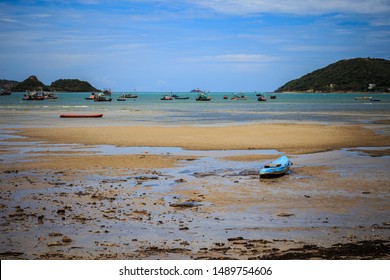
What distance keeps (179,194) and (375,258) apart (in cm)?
745

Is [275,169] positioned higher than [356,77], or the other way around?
[356,77]

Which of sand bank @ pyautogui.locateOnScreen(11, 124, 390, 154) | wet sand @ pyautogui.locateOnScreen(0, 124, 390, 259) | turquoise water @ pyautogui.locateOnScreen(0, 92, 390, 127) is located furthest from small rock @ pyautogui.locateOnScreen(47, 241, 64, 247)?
turquoise water @ pyautogui.locateOnScreen(0, 92, 390, 127)

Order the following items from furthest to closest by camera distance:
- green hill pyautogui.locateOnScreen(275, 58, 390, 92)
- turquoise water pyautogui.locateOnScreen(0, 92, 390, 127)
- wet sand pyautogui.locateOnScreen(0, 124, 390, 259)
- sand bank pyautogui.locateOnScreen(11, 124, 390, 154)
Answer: green hill pyautogui.locateOnScreen(275, 58, 390, 92), turquoise water pyautogui.locateOnScreen(0, 92, 390, 127), sand bank pyautogui.locateOnScreen(11, 124, 390, 154), wet sand pyautogui.locateOnScreen(0, 124, 390, 259)

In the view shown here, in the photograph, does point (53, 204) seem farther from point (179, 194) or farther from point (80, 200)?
point (179, 194)

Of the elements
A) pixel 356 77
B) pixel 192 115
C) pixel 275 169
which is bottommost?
pixel 275 169

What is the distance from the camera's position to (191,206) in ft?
44.1

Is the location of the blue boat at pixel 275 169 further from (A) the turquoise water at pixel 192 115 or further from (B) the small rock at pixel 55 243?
(A) the turquoise water at pixel 192 115

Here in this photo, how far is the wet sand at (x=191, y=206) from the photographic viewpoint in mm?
9617

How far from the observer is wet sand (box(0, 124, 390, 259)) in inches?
379

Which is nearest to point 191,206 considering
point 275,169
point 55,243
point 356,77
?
point 55,243

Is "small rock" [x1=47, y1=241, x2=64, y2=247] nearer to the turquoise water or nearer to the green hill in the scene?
the turquoise water

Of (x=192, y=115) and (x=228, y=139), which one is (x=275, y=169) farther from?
(x=192, y=115)

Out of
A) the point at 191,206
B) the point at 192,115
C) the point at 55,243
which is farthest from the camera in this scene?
the point at 192,115
